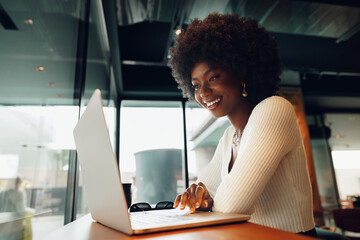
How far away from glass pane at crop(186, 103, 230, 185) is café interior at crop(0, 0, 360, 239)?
20mm

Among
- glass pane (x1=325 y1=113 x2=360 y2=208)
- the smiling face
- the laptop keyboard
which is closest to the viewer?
the laptop keyboard

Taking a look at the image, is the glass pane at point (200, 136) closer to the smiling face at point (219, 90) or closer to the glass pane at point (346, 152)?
the smiling face at point (219, 90)

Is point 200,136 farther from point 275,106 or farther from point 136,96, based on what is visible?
point 275,106

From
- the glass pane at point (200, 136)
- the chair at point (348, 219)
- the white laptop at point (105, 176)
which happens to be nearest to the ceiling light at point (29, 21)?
the white laptop at point (105, 176)

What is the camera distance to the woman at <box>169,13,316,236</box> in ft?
2.43

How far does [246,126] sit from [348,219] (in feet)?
8.82

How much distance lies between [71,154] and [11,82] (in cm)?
76

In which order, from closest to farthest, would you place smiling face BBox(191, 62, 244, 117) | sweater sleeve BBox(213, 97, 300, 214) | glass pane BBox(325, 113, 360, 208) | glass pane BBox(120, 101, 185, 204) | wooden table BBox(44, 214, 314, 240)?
wooden table BBox(44, 214, 314, 240), sweater sleeve BBox(213, 97, 300, 214), smiling face BBox(191, 62, 244, 117), glass pane BBox(120, 101, 185, 204), glass pane BBox(325, 113, 360, 208)

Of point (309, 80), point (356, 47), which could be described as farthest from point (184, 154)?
Result: point (356, 47)

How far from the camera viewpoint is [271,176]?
791 millimetres

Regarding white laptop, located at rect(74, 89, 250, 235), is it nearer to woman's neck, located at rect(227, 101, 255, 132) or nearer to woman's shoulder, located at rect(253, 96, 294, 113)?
woman's shoulder, located at rect(253, 96, 294, 113)

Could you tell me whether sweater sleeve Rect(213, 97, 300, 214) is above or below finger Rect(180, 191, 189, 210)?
above

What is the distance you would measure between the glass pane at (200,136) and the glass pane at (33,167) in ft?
11.2

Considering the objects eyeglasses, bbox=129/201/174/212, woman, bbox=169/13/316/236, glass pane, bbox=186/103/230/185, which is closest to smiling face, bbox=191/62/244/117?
woman, bbox=169/13/316/236
